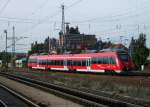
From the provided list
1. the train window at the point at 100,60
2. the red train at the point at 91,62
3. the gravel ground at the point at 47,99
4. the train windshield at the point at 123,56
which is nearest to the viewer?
the gravel ground at the point at 47,99

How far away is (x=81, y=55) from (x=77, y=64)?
2127 millimetres

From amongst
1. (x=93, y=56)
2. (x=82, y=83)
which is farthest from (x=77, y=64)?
(x=82, y=83)

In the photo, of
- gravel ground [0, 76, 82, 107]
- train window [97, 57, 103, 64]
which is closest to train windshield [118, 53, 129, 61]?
train window [97, 57, 103, 64]

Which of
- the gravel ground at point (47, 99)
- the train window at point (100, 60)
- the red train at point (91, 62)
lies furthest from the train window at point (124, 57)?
the gravel ground at point (47, 99)

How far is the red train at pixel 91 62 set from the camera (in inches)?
1762

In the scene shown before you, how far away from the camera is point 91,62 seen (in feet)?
167

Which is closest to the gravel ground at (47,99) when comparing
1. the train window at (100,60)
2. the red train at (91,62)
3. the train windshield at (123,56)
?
the red train at (91,62)

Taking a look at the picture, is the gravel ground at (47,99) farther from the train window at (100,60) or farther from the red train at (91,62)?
the train window at (100,60)

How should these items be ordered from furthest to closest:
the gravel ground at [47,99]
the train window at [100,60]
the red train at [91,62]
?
the train window at [100,60]
the red train at [91,62]
the gravel ground at [47,99]

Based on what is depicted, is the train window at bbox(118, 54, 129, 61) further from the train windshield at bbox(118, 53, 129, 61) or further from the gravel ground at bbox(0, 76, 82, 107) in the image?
the gravel ground at bbox(0, 76, 82, 107)

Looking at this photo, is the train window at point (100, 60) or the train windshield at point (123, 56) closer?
the train windshield at point (123, 56)

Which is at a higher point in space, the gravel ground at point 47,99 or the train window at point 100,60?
the train window at point 100,60

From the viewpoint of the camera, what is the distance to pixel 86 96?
2381cm

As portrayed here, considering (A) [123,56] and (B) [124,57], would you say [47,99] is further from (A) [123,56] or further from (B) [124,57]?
(B) [124,57]
